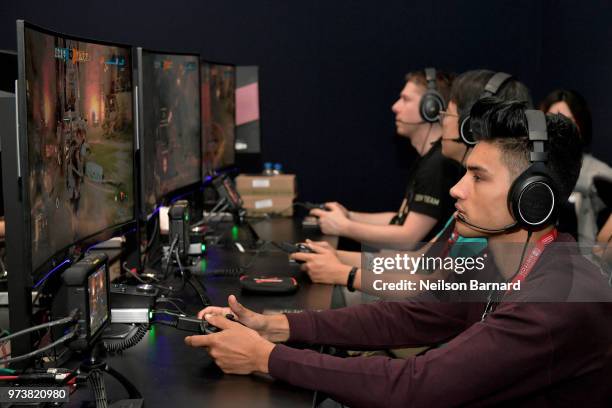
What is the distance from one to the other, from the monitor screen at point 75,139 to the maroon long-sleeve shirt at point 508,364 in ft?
1.77

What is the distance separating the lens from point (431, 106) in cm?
316

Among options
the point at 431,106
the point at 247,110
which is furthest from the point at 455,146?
the point at 247,110

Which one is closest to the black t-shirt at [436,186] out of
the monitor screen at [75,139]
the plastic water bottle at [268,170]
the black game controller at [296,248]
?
the black game controller at [296,248]

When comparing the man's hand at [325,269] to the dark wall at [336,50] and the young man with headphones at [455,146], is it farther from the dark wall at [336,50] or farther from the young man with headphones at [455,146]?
the dark wall at [336,50]

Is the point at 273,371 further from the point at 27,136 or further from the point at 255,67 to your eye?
the point at 255,67

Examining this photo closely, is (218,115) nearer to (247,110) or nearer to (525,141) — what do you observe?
(247,110)

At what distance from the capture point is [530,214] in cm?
137

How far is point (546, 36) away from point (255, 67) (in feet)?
5.69

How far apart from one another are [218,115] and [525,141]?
217cm

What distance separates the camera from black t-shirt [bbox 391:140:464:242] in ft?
9.29

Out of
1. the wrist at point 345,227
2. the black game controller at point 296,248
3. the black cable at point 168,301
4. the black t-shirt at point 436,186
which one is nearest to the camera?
the black cable at point 168,301

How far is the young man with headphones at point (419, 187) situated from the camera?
285cm

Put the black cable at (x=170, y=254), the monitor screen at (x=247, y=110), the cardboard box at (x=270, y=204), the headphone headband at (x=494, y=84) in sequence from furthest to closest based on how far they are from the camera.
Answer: the monitor screen at (x=247, y=110)
the cardboard box at (x=270, y=204)
the headphone headband at (x=494, y=84)
the black cable at (x=170, y=254)

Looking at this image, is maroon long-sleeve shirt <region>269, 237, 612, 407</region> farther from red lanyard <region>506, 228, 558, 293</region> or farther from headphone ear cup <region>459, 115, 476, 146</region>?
headphone ear cup <region>459, 115, 476, 146</region>
